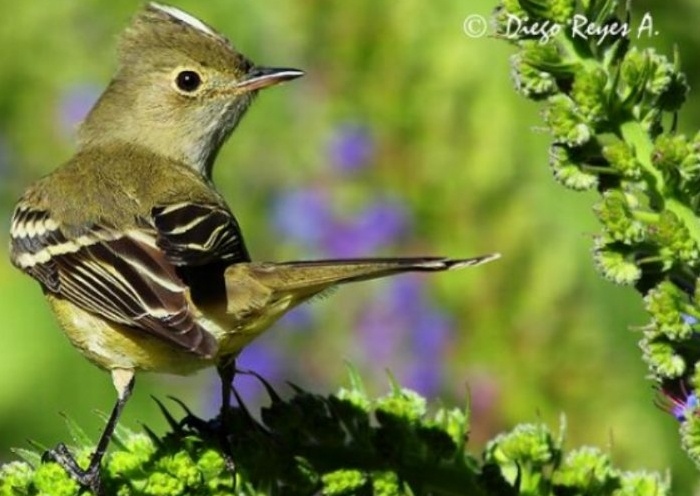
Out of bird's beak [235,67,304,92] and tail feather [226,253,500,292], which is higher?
bird's beak [235,67,304,92]

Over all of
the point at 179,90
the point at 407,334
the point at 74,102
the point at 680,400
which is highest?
the point at 179,90

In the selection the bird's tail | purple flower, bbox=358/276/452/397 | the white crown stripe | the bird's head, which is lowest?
purple flower, bbox=358/276/452/397

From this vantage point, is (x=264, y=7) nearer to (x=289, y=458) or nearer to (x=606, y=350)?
(x=606, y=350)

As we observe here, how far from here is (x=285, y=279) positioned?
435 centimetres

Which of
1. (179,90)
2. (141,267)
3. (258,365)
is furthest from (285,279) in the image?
(258,365)

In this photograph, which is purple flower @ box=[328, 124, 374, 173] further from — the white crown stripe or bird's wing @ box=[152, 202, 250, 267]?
bird's wing @ box=[152, 202, 250, 267]

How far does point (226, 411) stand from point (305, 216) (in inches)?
114

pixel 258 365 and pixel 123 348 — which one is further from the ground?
pixel 123 348

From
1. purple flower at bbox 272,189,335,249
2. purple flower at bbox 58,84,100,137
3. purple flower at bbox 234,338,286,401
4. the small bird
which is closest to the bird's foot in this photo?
the small bird

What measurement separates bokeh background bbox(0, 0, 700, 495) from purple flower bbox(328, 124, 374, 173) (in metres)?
0.01

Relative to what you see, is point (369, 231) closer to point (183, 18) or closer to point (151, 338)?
point (183, 18)

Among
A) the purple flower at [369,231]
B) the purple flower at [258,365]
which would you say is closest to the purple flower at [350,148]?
the purple flower at [369,231]

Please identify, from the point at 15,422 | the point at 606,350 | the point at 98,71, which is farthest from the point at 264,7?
the point at 606,350

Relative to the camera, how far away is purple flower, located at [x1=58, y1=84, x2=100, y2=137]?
26.2 ft
